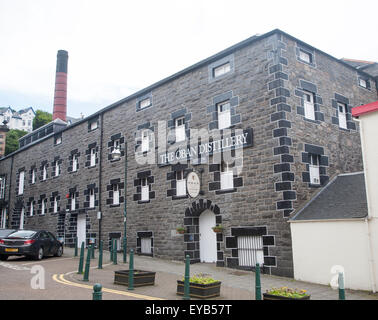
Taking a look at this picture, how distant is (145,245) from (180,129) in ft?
20.4

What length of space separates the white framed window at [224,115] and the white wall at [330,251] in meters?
5.39

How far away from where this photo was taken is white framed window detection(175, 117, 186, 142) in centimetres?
1885

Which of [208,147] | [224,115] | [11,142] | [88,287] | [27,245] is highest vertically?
[11,142]

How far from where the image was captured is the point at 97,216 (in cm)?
2353

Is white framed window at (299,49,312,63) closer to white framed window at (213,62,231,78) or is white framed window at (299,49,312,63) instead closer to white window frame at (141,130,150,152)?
white framed window at (213,62,231,78)

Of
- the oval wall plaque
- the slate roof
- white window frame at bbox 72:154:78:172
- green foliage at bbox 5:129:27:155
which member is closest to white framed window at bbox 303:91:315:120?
the slate roof

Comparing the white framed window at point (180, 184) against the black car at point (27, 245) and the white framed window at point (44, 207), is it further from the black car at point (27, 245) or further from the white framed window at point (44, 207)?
the white framed window at point (44, 207)

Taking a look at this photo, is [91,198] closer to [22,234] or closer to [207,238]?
[22,234]

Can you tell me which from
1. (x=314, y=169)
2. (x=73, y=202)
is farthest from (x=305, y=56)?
(x=73, y=202)

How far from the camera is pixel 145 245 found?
65.8 ft

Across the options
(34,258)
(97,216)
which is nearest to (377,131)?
(34,258)

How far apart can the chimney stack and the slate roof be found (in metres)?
33.3
